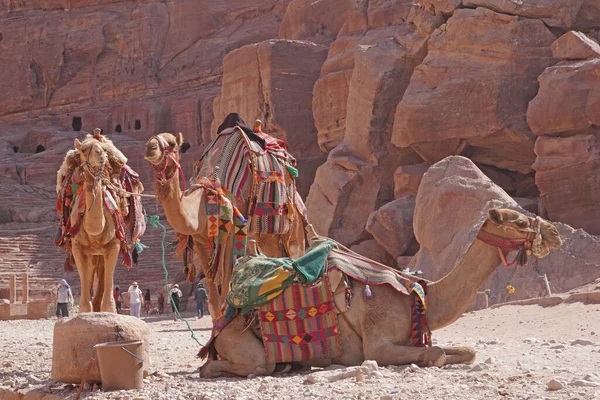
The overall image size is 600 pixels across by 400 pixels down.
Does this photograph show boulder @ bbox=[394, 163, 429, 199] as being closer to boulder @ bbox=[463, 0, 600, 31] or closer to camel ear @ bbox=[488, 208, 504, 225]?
boulder @ bbox=[463, 0, 600, 31]

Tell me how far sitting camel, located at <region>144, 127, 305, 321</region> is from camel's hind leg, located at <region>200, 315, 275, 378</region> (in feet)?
4.69

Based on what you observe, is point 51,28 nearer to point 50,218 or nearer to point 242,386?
point 50,218

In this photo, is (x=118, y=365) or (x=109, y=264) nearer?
(x=118, y=365)

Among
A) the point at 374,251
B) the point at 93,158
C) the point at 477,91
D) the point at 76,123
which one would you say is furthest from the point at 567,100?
the point at 76,123

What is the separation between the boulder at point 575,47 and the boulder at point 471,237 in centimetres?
416

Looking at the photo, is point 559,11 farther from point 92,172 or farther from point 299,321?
point 299,321

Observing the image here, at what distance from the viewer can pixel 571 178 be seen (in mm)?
21203

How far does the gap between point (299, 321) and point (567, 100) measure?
14353 mm

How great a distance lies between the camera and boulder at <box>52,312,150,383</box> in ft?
26.8

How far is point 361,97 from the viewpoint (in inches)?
1089

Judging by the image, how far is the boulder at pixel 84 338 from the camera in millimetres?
8172

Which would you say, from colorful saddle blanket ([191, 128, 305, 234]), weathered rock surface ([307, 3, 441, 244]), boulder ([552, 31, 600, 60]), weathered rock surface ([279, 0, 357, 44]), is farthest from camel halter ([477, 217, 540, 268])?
weathered rock surface ([279, 0, 357, 44])

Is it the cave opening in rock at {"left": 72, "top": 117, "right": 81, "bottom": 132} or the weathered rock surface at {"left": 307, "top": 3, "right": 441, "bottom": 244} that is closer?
the weathered rock surface at {"left": 307, "top": 3, "right": 441, "bottom": 244}

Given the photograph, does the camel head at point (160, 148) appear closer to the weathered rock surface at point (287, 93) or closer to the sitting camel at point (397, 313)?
the sitting camel at point (397, 313)
